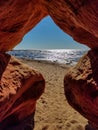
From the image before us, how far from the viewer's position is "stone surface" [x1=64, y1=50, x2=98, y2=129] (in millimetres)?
6586

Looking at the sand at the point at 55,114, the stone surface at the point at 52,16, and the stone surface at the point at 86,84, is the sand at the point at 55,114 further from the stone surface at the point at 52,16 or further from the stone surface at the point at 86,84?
the stone surface at the point at 52,16

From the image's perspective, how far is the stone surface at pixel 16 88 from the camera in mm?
6340

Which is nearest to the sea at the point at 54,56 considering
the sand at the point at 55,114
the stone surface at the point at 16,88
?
the sand at the point at 55,114

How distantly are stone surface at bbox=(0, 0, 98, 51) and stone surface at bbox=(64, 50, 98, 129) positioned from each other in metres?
0.49

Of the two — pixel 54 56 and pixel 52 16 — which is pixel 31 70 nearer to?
pixel 52 16

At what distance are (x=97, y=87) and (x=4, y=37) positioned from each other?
2609 millimetres

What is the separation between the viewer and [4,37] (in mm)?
6906

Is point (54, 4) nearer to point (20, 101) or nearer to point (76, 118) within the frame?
point (20, 101)

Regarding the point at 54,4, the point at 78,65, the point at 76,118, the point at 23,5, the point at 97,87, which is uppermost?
the point at 23,5

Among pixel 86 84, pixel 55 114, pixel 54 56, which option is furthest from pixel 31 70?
pixel 54 56

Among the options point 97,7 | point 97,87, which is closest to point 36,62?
point 97,87

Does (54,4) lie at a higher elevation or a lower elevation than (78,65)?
higher

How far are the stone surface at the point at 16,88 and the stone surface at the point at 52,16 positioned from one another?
24.7 inches

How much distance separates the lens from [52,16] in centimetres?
660
